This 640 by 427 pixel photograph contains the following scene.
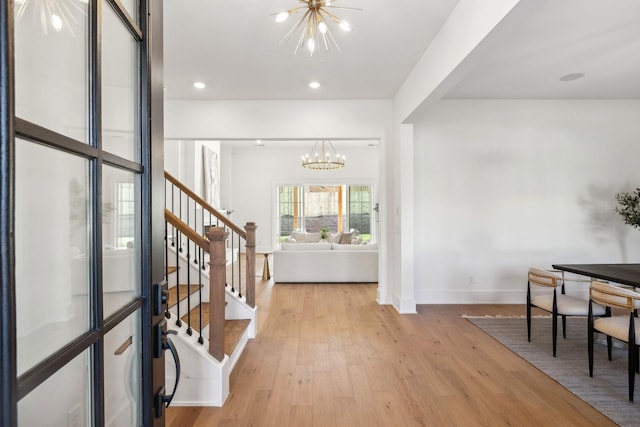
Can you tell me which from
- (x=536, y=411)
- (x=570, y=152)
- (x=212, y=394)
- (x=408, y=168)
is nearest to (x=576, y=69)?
(x=570, y=152)

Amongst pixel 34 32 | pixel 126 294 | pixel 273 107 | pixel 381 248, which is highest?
pixel 273 107

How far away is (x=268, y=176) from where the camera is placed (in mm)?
10023

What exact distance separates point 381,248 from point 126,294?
4.24 meters

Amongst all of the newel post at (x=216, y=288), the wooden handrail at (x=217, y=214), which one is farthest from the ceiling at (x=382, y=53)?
the newel post at (x=216, y=288)

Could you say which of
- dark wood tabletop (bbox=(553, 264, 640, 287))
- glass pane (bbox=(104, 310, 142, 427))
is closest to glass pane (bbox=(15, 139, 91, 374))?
glass pane (bbox=(104, 310, 142, 427))

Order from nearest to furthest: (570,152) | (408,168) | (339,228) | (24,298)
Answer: (24,298) → (408,168) → (570,152) → (339,228)

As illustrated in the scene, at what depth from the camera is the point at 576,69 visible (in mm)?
3793

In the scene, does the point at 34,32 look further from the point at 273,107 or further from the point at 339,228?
the point at 339,228

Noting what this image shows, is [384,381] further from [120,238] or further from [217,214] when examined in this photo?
[217,214]

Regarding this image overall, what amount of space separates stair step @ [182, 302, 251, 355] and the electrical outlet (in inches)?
78.7

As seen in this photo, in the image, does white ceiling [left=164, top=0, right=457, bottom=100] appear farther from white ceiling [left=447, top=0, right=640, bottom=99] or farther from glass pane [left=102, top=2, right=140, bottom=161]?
glass pane [left=102, top=2, right=140, bottom=161]

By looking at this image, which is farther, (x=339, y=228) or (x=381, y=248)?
(x=339, y=228)

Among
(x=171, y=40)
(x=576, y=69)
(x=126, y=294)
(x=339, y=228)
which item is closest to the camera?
A: (x=126, y=294)

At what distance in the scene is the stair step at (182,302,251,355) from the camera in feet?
9.07
